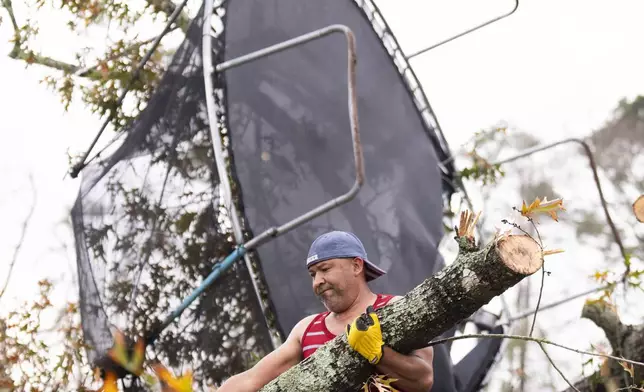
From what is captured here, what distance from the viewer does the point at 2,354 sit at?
4844 millimetres

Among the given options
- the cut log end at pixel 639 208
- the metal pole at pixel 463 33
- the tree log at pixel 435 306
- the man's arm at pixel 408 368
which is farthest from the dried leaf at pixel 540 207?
the metal pole at pixel 463 33

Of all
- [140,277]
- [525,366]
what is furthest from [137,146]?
[525,366]

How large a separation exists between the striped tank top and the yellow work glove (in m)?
0.43

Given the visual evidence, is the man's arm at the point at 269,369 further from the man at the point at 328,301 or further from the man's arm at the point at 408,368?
the man's arm at the point at 408,368

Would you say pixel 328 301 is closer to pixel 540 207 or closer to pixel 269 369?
pixel 269 369

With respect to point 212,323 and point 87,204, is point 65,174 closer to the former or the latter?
point 87,204

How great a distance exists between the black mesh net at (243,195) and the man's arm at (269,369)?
2.44 ft

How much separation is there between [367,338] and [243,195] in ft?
5.09

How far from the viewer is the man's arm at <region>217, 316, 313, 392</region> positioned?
238 centimetres

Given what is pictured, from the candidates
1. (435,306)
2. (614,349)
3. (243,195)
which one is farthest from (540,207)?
(614,349)

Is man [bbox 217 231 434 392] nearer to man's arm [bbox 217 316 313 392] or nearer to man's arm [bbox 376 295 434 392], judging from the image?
man's arm [bbox 217 316 313 392]

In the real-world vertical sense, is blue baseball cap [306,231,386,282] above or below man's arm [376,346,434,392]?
above

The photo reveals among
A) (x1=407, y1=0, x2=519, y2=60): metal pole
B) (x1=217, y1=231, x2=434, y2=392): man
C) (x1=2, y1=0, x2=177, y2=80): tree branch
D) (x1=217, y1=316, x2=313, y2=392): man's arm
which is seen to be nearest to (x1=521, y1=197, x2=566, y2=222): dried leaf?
(x1=217, y1=231, x2=434, y2=392): man

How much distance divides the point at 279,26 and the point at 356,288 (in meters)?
1.98
